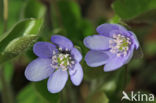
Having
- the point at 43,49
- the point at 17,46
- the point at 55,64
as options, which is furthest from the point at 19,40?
the point at 55,64

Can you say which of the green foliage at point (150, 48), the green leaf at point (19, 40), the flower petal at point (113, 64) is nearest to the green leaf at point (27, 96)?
the green leaf at point (19, 40)

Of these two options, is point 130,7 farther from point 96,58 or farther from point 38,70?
point 38,70

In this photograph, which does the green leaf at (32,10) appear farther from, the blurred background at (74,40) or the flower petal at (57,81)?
the flower petal at (57,81)

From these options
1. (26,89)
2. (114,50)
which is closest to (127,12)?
(114,50)

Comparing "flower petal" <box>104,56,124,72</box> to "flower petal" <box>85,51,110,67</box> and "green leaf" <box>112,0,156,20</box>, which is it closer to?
"flower petal" <box>85,51,110,67</box>

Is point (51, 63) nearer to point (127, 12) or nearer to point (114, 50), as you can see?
point (114, 50)

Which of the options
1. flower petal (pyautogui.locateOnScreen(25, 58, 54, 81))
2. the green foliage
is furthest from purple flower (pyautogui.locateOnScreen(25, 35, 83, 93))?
the green foliage
